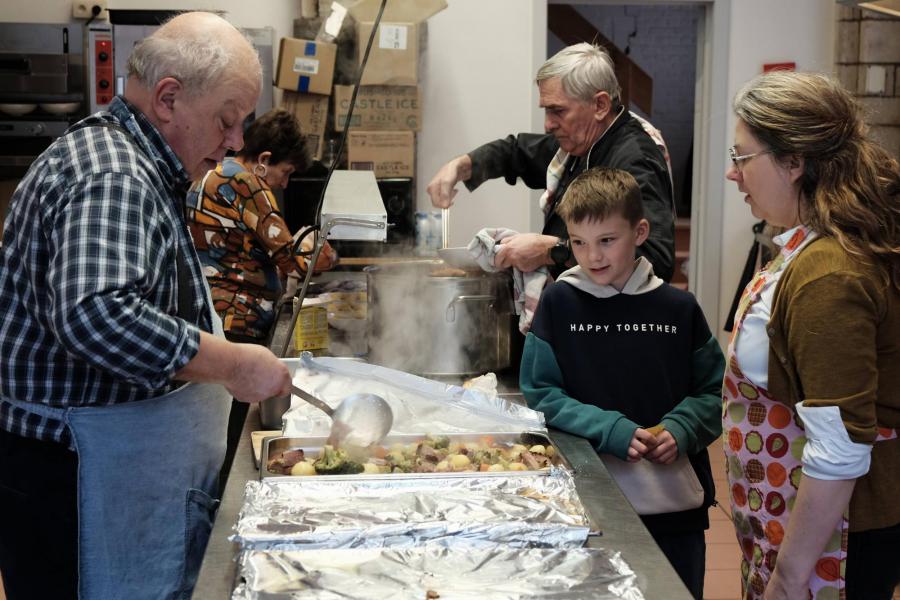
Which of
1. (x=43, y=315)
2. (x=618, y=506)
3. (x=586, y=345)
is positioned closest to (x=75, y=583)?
(x=43, y=315)

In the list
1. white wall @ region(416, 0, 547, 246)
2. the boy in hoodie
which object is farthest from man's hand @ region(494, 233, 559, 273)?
white wall @ region(416, 0, 547, 246)

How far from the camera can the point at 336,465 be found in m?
1.63

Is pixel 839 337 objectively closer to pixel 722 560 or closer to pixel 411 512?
pixel 411 512

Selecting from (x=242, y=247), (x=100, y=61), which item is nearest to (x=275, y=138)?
(x=242, y=247)

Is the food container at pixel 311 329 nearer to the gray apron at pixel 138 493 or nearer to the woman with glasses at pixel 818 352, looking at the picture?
the gray apron at pixel 138 493

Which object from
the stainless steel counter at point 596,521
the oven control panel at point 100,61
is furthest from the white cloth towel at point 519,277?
the oven control panel at point 100,61

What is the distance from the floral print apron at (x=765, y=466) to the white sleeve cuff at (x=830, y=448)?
0.11 meters

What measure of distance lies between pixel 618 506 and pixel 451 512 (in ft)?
0.99

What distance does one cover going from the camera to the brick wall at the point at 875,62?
16.9ft

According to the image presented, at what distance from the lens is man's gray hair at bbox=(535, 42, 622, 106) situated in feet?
8.53

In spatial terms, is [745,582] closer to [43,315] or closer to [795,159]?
[795,159]

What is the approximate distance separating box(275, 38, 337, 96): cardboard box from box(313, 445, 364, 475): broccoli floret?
11.2 ft

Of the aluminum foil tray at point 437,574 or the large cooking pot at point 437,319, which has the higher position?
the large cooking pot at point 437,319

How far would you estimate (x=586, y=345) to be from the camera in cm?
201
